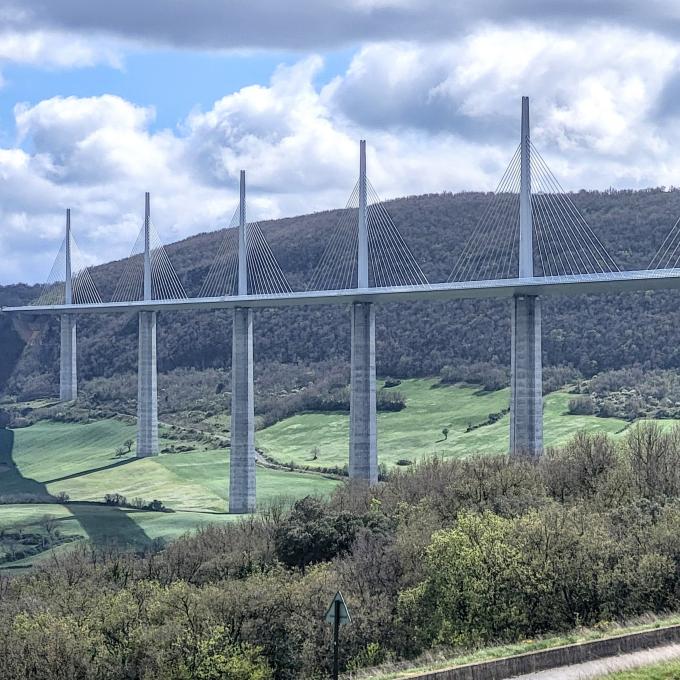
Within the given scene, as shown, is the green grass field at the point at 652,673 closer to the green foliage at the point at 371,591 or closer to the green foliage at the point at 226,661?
the green foliage at the point at 371,591

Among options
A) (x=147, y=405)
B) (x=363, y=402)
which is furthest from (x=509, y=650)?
(x=147, y=405)

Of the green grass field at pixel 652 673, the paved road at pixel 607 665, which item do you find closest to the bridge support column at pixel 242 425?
the paved road at pixel 607 665

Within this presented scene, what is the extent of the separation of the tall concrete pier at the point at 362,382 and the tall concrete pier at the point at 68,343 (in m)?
53.9

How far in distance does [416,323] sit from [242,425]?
150ft

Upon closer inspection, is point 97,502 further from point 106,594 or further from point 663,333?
point 663,333

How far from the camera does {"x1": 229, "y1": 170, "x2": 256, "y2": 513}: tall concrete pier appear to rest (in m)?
69.9

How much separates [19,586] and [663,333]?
66.4 metres

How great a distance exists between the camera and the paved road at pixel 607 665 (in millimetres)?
20641

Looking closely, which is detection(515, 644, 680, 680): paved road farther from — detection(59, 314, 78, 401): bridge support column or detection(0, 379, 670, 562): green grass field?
detection(59, 314, 78, 401): bridge support column

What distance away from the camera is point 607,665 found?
21.0m

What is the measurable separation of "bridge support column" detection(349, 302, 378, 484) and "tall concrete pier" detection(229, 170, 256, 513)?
8856 mm

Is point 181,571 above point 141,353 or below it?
below

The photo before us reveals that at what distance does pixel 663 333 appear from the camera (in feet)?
318

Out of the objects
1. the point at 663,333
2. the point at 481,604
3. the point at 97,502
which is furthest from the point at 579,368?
the point at 481,604
